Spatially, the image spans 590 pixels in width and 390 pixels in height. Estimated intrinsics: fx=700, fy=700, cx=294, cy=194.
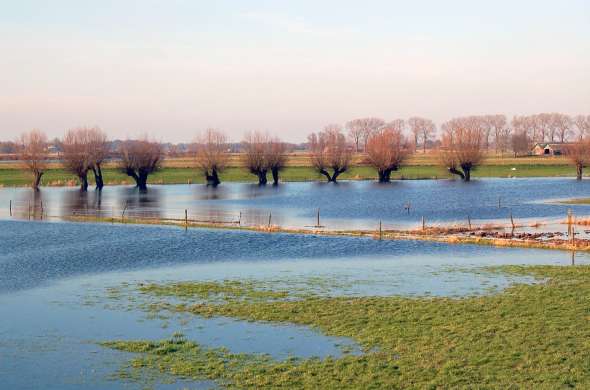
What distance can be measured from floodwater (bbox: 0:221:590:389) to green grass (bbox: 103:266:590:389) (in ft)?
3.13

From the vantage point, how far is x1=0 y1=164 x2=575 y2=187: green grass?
4983 inches

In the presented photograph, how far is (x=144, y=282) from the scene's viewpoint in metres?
34.3

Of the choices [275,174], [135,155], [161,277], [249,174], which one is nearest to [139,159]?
[135,155]

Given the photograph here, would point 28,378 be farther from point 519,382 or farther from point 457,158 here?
→ point 457,158

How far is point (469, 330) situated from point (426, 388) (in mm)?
5890

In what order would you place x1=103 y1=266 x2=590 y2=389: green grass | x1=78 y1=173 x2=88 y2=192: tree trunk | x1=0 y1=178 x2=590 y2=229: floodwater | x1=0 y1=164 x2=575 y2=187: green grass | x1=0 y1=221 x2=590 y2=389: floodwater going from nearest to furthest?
x1=103 y1=266 x2=590 y2=389: green grass < x1=0 y1=221 x2=590 y2=389: floodwater < x1=0 y1=178 x2=590 y2=229: floodwater < x1=78 y1=173 x2=88 y2=192: tree trunk < x1=0 y1=164 x2=575 y2=187: green grass

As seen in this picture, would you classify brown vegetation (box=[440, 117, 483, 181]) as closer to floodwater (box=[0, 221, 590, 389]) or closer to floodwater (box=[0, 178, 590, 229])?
floodwater (box=[0, 178, 590, 229])

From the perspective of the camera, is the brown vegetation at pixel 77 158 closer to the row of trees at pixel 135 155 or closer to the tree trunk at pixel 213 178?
the row of trees at pixel 135 155

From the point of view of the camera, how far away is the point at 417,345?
68.3ft

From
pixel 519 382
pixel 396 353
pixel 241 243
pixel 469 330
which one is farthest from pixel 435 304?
pixel 241 243

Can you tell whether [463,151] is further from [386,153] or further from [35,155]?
[35,155]

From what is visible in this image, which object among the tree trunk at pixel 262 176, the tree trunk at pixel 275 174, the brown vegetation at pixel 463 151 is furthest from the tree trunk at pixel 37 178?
the brown vegetation at pixel 463 151

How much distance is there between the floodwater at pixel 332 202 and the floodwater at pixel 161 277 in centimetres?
1283

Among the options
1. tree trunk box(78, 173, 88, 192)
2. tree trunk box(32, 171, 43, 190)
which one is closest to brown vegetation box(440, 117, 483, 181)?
tree trunk box(78, 173, 88, 192)
